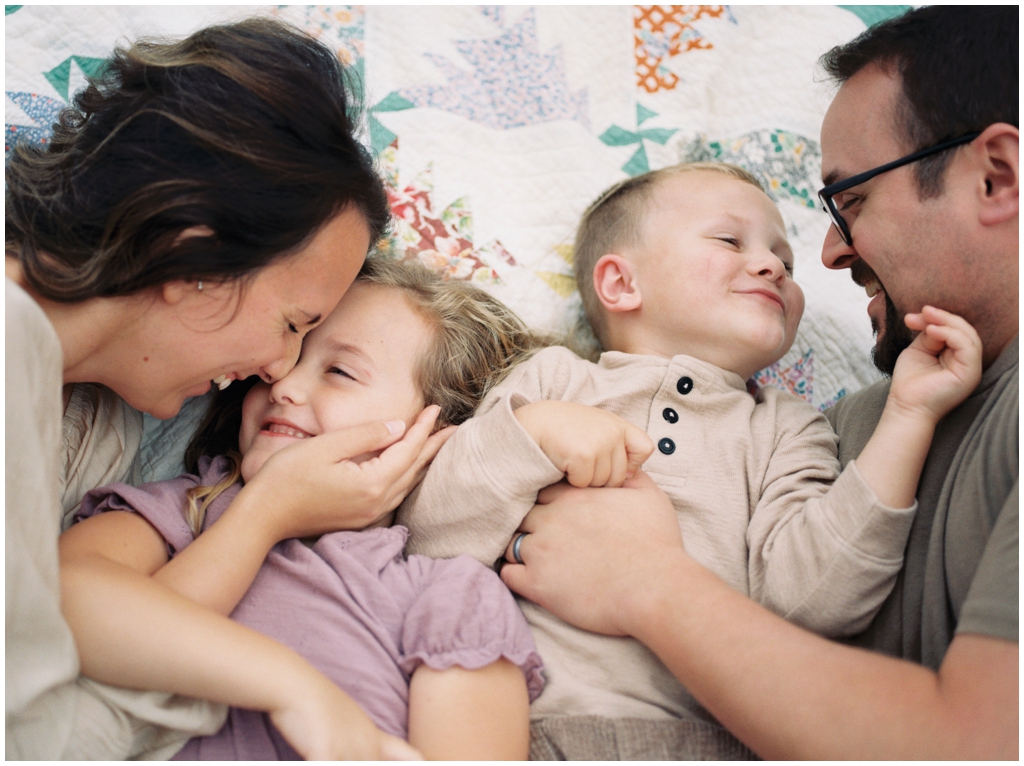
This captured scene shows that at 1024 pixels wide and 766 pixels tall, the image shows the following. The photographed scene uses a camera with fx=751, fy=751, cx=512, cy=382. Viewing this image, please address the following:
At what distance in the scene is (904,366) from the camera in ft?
3.89

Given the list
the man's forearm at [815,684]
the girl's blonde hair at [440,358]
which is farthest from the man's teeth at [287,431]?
the man's forearm at [815,684]

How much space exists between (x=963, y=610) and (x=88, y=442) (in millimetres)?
1364

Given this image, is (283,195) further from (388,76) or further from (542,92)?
(542,92)

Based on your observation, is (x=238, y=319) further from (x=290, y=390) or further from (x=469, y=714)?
(x=469, y=714)

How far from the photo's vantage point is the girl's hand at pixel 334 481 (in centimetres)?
122

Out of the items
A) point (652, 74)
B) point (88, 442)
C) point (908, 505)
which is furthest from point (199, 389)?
point (652, 74)

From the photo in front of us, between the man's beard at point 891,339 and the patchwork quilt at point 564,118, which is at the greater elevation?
the patchwork quilt at point 564,118

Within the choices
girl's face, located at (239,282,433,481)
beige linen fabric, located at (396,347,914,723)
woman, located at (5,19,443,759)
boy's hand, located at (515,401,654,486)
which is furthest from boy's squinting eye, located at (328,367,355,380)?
boy's hand, located at (515,401,654,486)

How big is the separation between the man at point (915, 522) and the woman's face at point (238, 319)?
53cm

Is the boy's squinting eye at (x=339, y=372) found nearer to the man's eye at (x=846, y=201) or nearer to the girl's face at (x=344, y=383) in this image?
the girl's face at (x=344, y=383)

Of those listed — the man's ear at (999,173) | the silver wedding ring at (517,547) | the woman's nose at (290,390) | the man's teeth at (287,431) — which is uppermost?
the man's ear at (999,173)

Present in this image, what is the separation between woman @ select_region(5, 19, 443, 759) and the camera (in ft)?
3.05

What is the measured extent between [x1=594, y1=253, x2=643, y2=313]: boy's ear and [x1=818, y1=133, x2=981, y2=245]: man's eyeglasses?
43 centimetres

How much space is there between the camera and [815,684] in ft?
3.01
